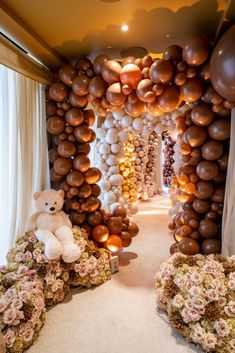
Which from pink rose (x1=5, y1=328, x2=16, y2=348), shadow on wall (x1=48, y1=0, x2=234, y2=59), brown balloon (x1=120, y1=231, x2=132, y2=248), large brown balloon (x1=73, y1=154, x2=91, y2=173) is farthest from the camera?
brown balloon (x1=120, y1=231, x2=132, y2=248)

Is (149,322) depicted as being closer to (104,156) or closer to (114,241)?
(114,241)

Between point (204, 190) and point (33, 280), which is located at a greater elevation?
point (204, 190)

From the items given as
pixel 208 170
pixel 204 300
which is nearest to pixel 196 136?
pixel 208 170

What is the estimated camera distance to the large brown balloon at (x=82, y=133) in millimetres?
2473

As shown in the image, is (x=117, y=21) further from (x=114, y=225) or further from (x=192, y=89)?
(x=114, y=225)

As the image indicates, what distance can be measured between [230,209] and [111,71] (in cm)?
150

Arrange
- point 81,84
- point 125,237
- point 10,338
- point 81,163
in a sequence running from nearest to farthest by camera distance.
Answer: point 10,338 → point 81,84 → point 81,163 → point 125,237

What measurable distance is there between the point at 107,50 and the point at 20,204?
163 cm

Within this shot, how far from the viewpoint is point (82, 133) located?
247cm

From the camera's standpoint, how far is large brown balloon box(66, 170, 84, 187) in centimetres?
247

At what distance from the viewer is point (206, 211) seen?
217 cm

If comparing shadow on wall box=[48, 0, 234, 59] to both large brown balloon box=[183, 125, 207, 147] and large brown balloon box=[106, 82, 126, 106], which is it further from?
large brown balloon box=[183, 125, 207, 147]

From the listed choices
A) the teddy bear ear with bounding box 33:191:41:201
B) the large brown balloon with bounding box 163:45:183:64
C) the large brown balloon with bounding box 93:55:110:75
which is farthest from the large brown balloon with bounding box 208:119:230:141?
the teddy bear ear with bounding box 33:191:41:201

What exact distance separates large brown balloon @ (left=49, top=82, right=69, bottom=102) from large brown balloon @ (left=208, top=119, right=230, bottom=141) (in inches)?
54.4
